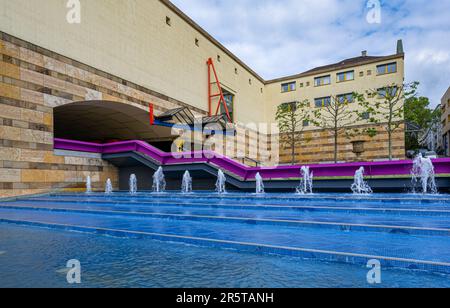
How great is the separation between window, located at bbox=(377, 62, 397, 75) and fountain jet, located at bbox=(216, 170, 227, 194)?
907 inches

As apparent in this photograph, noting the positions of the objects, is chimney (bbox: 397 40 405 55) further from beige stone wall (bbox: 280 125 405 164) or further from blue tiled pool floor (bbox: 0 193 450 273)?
blue tiled pool floor (bbox: 0 193 450 273)

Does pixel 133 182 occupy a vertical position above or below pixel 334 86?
below

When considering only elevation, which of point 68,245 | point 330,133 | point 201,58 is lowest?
point 68,245

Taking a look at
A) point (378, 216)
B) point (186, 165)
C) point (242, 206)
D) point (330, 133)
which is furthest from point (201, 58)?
point (378, 216)

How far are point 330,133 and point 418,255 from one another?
1140 inches

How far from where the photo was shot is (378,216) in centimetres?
640

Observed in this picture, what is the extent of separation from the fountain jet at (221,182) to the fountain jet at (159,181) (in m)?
3.34

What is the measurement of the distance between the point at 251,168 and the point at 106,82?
9617mm

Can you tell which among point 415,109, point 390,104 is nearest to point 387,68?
point 415,109

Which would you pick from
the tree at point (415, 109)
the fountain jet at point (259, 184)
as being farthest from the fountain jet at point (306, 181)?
the tree at point (415, 109)

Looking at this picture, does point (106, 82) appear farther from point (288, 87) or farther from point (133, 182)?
point (288, 87)

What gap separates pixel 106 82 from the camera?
16.8 metres
